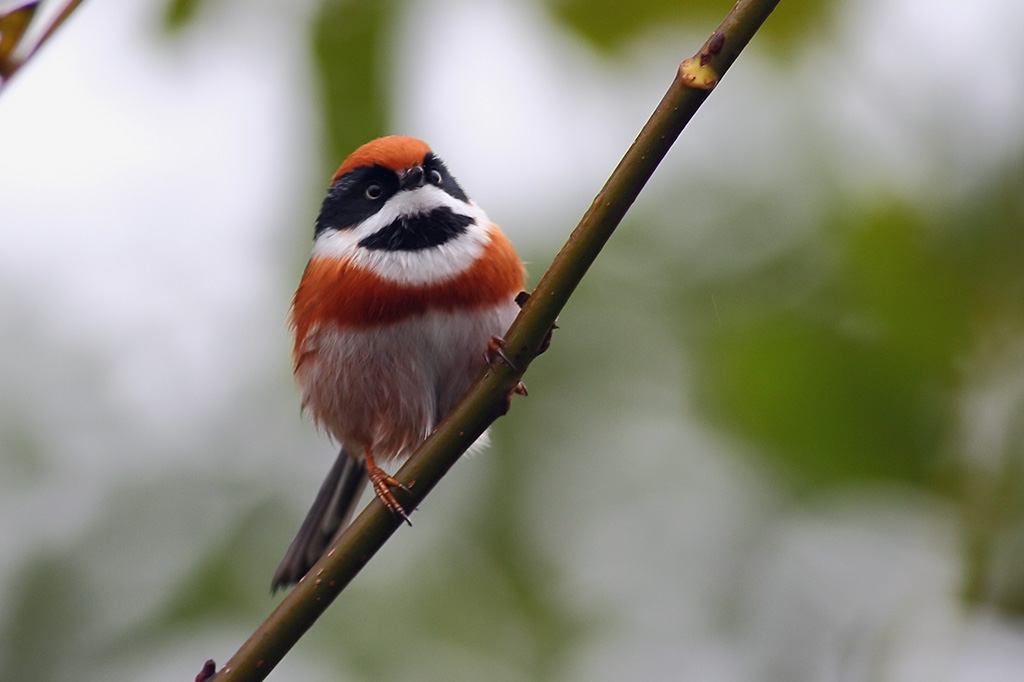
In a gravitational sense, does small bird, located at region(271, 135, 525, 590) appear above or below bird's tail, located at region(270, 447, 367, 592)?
above

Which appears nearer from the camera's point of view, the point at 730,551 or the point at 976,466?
the point at 976,466

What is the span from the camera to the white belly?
3688mm

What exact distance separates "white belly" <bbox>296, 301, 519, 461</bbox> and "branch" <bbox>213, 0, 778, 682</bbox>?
105 cm

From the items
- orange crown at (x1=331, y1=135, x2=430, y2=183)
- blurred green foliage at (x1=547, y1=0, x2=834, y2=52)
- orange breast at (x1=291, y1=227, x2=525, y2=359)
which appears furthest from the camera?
blurred green foliage at (x1=547, y1=0, x2=834, y2=52)

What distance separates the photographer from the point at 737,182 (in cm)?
543

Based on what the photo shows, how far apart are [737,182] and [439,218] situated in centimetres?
217

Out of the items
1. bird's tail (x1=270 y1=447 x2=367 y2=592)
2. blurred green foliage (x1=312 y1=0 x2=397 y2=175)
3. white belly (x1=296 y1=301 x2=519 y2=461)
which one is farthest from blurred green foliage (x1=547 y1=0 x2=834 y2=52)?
bird's tail (x1=270 y1=447 x2=367 y2=592)

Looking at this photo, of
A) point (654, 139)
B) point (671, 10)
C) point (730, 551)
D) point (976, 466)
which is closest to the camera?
point (654, 139)

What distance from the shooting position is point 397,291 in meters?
3.72

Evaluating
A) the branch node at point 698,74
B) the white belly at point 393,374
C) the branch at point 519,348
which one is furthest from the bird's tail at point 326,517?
the branch node at point 698,74

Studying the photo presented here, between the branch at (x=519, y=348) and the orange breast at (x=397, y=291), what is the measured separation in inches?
43.4

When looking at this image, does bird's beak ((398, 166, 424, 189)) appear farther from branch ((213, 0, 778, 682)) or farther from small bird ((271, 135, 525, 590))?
branch ((213, 0, 778, 682))

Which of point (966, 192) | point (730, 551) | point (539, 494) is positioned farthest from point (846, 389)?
point (539, 494)

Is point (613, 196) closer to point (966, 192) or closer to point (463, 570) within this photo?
point (966, 192)
